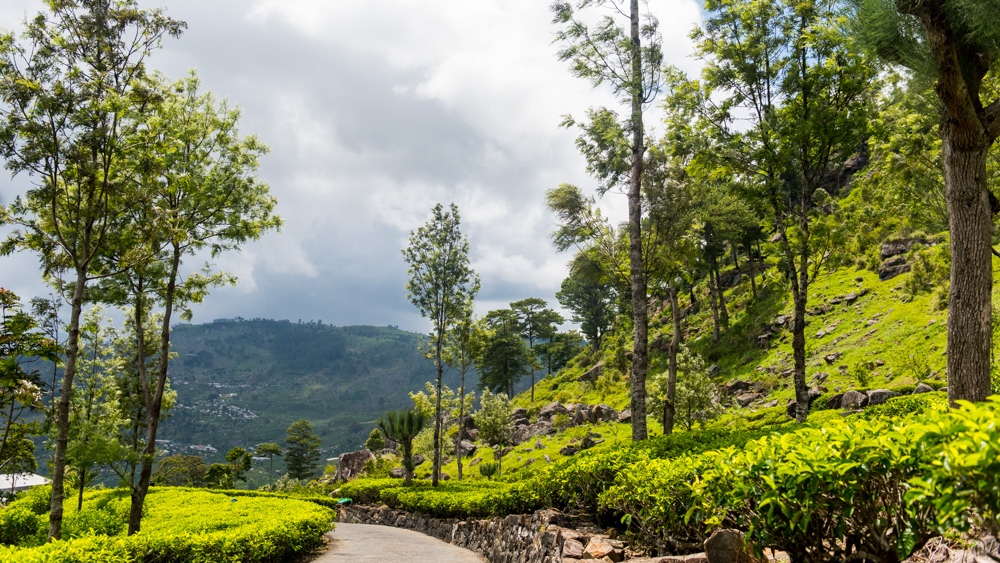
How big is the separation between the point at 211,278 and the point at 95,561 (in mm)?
10193

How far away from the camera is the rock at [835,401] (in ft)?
66.6

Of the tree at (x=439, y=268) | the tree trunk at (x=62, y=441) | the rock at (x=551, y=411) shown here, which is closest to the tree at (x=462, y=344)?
the tree at (x=439, y=268)

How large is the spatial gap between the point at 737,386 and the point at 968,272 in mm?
26488

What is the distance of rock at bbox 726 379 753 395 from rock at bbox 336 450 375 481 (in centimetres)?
3079

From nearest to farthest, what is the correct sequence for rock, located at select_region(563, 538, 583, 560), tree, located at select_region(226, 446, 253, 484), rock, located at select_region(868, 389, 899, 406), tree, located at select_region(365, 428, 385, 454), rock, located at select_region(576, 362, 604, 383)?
rock, located at select_region(563, 538, 583, 560), rock, located at select_region(868, 389, 899, 406), tree, located at select_region(226, 446, 253, 484), rock, located at select_region(576, 362, 604, 383), tree, located at select_region(365, 428, 385, 454)

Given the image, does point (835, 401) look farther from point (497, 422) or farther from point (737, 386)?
point (497, 422)

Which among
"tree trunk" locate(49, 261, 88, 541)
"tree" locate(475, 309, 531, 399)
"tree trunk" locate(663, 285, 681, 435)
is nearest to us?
"tree trunk" locate(49, 261, 88, 541)

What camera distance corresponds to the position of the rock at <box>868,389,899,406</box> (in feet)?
59.2

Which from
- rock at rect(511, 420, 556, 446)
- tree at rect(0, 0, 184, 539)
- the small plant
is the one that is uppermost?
tree at rect(0, 0, 184, 539)

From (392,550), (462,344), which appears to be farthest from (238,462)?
(392,550)

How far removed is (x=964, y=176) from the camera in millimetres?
6941

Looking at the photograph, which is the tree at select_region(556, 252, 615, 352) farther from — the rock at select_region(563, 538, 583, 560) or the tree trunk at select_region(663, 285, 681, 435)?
the rock at select_region(563, 538, 583, 560)

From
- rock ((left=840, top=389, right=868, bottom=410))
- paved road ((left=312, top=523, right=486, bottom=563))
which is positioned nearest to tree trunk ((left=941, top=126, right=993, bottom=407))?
paved road ((left=312, top=523, right=486, bottom=563))

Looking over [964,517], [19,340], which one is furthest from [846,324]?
[19,340]
